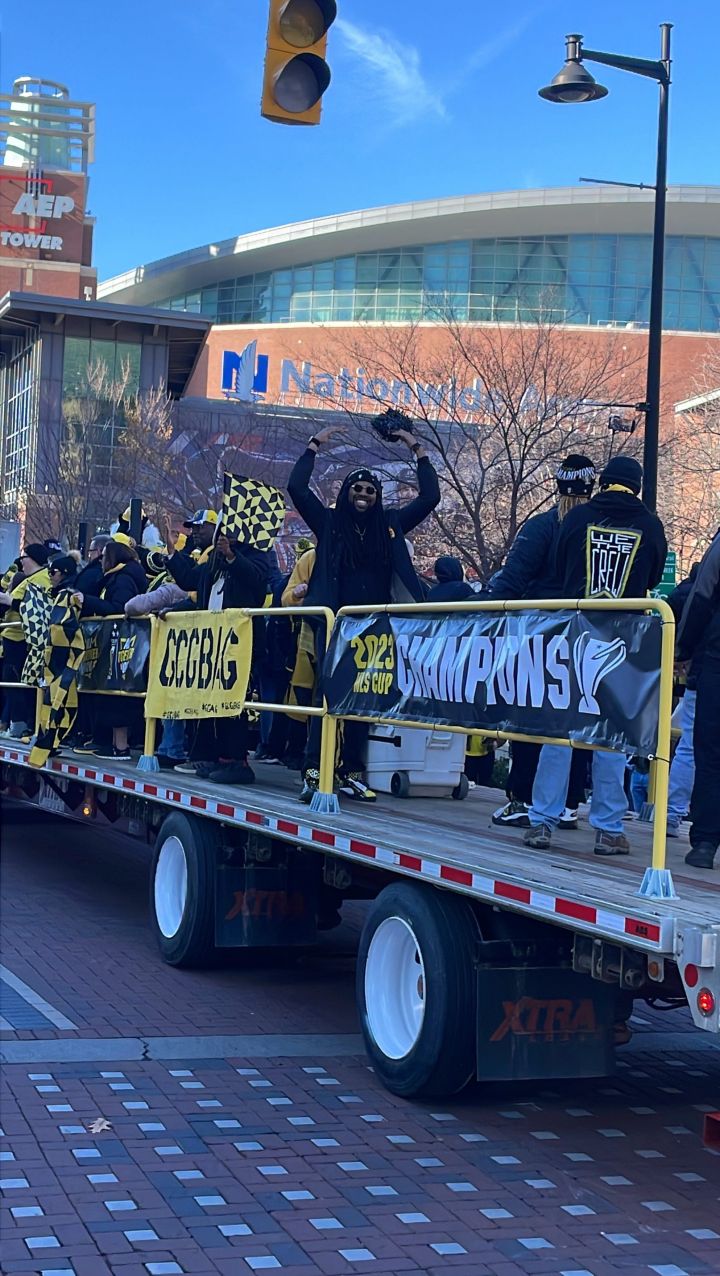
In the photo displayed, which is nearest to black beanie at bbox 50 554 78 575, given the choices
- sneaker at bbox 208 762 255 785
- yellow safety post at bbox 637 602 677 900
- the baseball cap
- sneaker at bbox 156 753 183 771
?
the baseball cap

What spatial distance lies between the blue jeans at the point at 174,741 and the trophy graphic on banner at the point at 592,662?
16.4ft

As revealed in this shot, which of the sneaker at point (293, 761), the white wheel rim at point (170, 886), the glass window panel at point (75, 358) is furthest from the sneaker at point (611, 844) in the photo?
the glass window panel at point (75, 358)

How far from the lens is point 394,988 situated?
21.8ft

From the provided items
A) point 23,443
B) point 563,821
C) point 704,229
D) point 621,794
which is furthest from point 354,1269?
point 704,229

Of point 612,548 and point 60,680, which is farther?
point 60,680

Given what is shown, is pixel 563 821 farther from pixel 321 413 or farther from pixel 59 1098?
pixel 321 413

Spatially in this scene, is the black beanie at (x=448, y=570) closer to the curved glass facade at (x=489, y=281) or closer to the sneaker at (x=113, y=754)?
the sneaker at (x=113, y=754)

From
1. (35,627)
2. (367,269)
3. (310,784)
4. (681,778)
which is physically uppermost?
(367,269)

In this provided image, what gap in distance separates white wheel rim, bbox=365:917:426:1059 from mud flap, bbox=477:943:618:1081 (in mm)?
486

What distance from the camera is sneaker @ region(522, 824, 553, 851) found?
6.57 m

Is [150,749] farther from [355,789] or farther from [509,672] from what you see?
[509,672]

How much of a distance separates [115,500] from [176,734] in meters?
25.4

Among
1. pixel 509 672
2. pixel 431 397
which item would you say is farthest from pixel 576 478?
pixel 431 397

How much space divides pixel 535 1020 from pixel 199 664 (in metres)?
3.96
